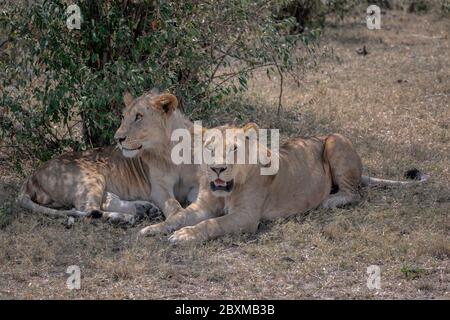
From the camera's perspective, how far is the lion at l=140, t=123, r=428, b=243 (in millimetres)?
5938

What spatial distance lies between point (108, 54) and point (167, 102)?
43.2 inches

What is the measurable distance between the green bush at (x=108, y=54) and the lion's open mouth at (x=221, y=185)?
1.26 meters

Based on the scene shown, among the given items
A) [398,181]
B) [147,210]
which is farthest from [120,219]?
[398,181]

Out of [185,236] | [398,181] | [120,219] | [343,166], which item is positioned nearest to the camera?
[185,236]

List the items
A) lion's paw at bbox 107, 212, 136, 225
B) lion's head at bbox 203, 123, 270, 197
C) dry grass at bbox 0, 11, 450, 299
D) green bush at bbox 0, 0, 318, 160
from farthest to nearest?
green bush at bbox 0, 0, 318, 160 → lion's paw at bbox 107, 212, 136, 225 → lion's head at bbox 203, 123, 270, 197 → dry grass at bbox 0, 11, 450, 299

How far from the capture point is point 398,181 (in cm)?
711

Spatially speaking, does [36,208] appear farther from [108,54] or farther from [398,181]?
[398,181]

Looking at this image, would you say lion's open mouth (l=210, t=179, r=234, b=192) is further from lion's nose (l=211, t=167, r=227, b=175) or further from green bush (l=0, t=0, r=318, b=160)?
green bush (l=0, t=0, r=318, b=160)

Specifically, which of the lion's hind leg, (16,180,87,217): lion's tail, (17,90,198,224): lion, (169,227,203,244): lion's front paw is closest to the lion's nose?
(169,227,203,244): lion's front paw

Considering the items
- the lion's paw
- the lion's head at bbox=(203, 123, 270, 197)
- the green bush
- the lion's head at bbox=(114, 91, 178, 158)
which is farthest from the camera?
the green bush

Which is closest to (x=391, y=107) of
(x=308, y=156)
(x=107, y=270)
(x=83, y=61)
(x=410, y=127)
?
(x=410, y=127)

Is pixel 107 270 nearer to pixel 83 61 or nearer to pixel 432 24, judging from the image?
pixel 83 61

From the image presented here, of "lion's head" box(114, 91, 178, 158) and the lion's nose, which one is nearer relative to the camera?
the lion's nose

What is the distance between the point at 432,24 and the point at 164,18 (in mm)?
8546
